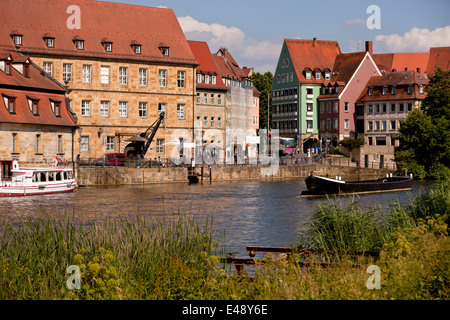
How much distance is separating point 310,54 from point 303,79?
434cm

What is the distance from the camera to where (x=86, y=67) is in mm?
66938

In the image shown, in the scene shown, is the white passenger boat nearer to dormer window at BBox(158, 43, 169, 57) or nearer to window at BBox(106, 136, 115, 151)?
window at BBox(106, 136, 115, 151)

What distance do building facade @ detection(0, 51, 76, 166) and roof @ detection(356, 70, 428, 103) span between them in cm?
4882

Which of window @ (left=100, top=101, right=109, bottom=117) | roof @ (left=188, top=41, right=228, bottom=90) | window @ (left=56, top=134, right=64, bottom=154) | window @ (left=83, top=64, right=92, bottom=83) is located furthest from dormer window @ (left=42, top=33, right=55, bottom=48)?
roof @ (left=188, top=41, right=228, bottom=90)

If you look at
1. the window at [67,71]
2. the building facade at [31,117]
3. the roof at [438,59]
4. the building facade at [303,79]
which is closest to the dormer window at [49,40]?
the window at [67,71]

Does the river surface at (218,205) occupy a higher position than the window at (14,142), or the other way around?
the window at (14,142)

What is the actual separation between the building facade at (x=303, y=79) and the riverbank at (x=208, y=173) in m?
22.4

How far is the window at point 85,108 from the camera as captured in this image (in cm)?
6688

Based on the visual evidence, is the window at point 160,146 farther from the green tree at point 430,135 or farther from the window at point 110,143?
the green tree at point 430,135

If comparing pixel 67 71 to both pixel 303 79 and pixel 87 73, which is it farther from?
pixel 303 79

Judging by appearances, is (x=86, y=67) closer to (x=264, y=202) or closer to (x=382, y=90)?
(x=264, y=202)

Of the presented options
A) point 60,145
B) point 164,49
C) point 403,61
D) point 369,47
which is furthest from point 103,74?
point 403,61

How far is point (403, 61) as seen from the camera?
10456cm
